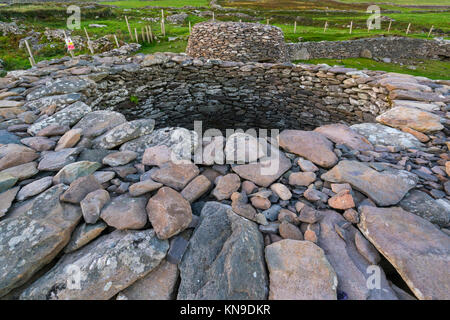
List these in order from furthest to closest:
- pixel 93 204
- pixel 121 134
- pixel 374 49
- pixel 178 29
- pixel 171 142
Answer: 1. pixel 178 29
2. pixel 374 49
3. pixel 121 134
4. pixel 171 142
5. pixel 93 204

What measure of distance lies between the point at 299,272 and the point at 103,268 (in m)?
1.58

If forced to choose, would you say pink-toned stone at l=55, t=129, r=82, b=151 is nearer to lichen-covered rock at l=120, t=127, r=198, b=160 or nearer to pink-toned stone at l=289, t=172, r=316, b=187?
lichen-covered rock at l=120, t=127, r=198, b=160

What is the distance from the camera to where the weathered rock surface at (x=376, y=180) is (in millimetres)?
2455

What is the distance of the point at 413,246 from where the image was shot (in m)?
1.93

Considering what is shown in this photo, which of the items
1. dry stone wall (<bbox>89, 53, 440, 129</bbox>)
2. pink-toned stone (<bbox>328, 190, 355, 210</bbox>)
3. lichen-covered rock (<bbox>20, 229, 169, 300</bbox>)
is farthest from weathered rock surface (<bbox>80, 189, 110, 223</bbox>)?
dry stone wall (<bbox>89, 53, 440, 129</bbox>)

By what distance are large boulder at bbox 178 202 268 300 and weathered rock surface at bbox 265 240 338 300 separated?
9cm

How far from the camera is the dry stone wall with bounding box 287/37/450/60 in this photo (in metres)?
19.0

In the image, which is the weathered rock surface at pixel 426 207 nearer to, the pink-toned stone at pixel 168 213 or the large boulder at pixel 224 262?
the large boulder at pixel 224 262

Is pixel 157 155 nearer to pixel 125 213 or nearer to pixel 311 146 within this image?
pixel 125 213

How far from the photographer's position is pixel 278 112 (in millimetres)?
8195

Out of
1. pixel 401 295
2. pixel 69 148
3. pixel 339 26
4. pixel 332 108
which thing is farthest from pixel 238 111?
pixel 339 26

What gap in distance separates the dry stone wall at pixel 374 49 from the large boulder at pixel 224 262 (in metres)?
19.6

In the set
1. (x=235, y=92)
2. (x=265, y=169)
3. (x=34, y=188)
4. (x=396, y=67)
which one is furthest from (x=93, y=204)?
(x=396, y=67)
